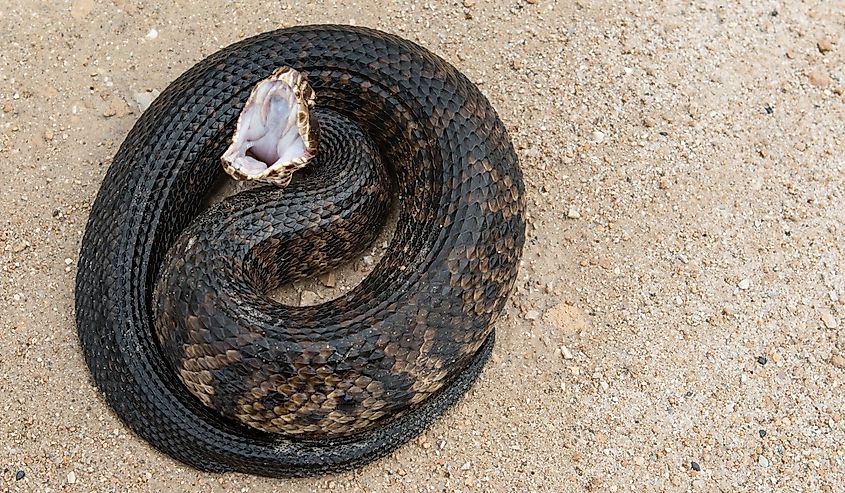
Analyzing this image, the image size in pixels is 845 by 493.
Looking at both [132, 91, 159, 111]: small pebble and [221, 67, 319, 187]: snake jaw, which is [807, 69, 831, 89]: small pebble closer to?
[221, 67, 319, 187]: snake jaw

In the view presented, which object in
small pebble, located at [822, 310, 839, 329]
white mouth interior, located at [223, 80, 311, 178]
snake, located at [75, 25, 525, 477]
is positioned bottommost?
small pebble, located at [822, 310, 839, 329]

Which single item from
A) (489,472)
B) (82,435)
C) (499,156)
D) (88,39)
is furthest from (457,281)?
(88,39)

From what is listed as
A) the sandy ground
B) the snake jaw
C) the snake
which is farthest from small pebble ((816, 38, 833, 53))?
the snake jaw

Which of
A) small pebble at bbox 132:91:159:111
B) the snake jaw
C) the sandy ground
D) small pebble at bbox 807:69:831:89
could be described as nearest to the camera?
the snake jaw

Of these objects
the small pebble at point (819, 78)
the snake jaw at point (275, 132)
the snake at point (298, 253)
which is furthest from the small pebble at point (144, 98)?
the small pebble at point (819, 78)

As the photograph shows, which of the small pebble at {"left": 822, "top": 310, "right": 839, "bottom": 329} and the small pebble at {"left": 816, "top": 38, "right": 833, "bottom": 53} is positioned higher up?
the small pebble at {"left": 816, "top": 38, "right": 833, "bottom": 53}

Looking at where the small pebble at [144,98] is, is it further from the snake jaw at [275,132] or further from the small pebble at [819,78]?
the small pebble at [819,78]
